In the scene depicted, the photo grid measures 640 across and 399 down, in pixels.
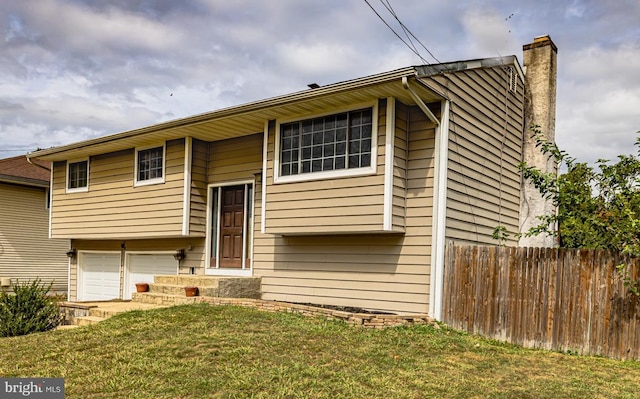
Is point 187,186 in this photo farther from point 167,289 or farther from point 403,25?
point 403,25

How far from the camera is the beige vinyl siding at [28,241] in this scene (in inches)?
701

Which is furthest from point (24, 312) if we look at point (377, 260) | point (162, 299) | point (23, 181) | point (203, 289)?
point (23, 181)

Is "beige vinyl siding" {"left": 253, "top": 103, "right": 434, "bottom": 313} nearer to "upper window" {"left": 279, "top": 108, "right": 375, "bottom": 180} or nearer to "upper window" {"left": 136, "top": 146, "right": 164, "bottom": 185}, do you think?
"upper window" {"left": 279, "top": 108, "right": 375, "bottom": 180}

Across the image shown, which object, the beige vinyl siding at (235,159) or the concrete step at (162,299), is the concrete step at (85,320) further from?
the beige vinyl siding at (235,159)

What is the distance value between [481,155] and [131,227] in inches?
327

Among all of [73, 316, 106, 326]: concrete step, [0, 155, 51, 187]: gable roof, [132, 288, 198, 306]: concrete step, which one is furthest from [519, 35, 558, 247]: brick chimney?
[0, 155, 51, 187]: gable roof

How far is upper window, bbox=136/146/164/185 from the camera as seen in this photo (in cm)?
1250

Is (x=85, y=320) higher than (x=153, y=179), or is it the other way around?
(x=153, y=179)

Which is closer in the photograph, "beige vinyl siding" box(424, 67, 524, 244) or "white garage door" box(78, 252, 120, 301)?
"beige vinyl siding" box(424, 67, 524, 244)

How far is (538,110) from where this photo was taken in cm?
1205

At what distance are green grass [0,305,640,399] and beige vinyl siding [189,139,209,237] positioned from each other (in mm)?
3806

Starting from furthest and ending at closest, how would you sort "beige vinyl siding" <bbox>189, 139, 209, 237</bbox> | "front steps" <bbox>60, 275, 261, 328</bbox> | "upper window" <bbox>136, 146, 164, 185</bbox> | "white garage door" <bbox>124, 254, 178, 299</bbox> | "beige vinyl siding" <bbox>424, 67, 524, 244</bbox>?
"white garage door" <bbox>124, 254, 178, 299</bbox>, "upper window" <bbox>136, 146, 164, 185</bbox>, "beige vinyl siding" <bbox>189, 139, 209, 237</bbox>, "front steps" <bbox>60, 275, 261, 328</bbox>, "beige vinyl siding" <bbox>424, 67, 524, 244</bbox>

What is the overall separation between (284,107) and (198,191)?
3706 mm

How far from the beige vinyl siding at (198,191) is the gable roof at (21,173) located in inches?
306
